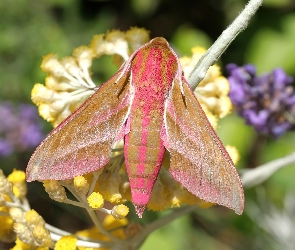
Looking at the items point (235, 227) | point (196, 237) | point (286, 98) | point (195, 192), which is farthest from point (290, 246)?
point (195, 192)

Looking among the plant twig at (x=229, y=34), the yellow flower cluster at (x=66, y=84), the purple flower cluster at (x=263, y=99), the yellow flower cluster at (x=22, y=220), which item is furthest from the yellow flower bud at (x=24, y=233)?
the purple flower cluster at (x=263, y=99)

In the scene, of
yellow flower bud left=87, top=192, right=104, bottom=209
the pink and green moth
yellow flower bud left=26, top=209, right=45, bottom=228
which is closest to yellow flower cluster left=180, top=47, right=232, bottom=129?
the pink and green moth

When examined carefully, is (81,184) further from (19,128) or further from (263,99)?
(19,128)

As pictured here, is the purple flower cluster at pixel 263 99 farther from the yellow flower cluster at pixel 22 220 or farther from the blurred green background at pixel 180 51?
the yellow flower cluster at pixel 22 220

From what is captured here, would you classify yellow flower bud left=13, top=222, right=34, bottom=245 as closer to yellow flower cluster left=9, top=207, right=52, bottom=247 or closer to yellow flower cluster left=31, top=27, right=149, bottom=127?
yellow flower cluster left=9, top=207, right=52, bottom=247

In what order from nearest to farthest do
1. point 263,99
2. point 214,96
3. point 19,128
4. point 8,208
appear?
point 8,208 → point 214,96 → point 263,99 → point 19,128

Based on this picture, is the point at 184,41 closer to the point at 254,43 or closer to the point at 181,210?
the point at 254,43

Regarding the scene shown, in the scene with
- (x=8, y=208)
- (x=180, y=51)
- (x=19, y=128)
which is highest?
(x=8, y=208)

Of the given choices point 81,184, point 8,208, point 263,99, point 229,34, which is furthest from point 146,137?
point 263,99
